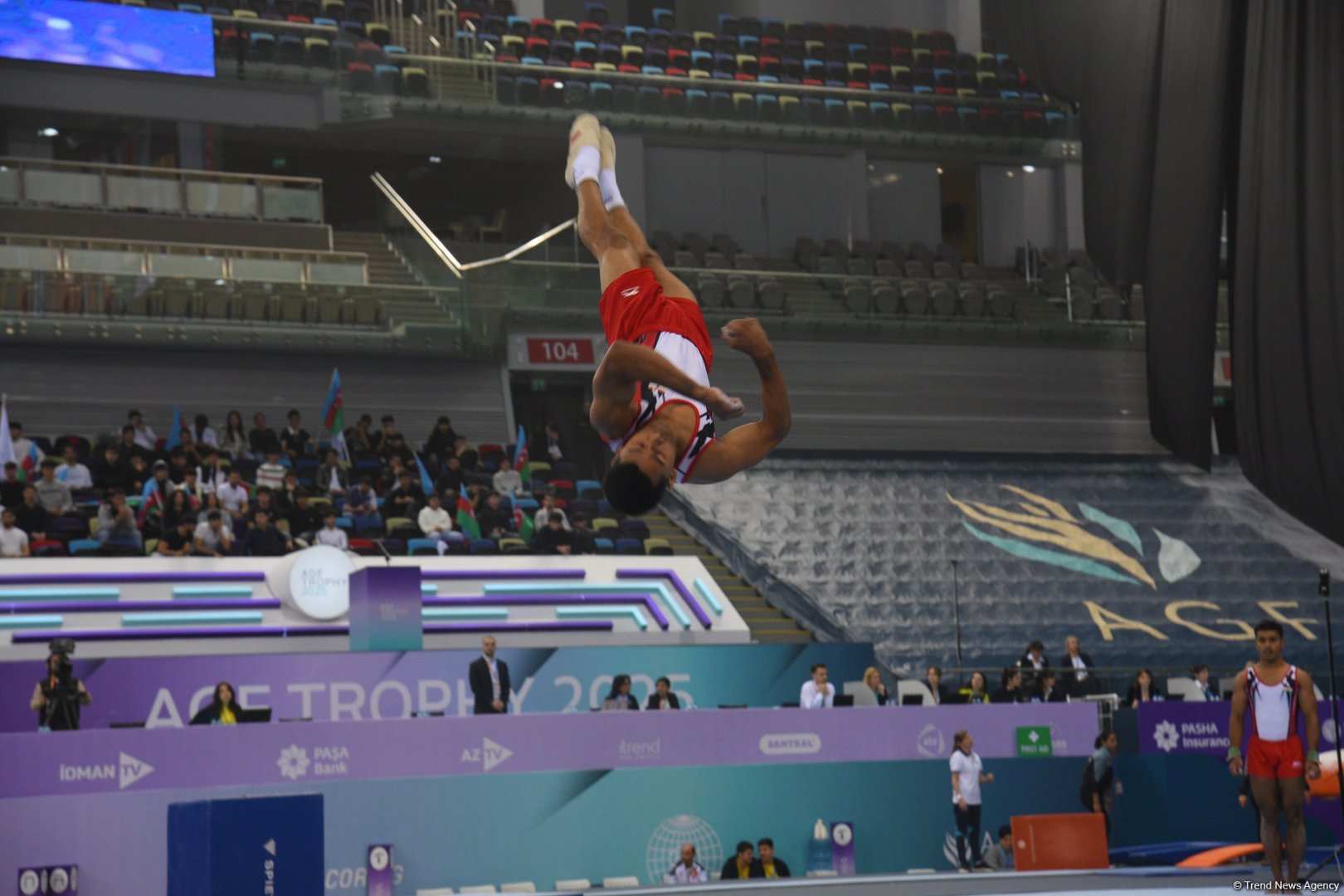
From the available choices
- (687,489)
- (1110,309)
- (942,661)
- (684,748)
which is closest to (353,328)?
(687,489)

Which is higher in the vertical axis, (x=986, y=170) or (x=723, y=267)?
(x=986, y=170)

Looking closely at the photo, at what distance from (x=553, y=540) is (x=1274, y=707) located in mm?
9712

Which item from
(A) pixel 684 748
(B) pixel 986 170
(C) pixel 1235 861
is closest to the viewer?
(C) pixel 1235 861

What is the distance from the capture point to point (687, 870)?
1212cm

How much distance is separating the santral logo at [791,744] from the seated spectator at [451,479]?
6400mm

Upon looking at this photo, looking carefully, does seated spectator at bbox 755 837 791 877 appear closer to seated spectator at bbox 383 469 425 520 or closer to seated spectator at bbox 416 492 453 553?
seated spectator at bbox 416 492 453 553

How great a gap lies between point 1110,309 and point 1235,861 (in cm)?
1614

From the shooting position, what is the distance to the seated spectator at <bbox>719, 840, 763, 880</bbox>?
12289 millimetres

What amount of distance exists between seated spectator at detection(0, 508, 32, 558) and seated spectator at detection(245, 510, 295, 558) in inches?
84.3

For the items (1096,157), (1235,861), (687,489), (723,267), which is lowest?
(1235,861)

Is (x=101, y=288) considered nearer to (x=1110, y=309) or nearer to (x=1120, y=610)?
(x=1120, y=610)

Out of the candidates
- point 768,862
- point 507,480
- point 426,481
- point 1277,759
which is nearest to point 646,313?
point 1277,759

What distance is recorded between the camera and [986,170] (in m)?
29.6

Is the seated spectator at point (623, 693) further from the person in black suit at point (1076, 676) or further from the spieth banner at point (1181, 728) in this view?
the person in black suit at point (1076, 676)
